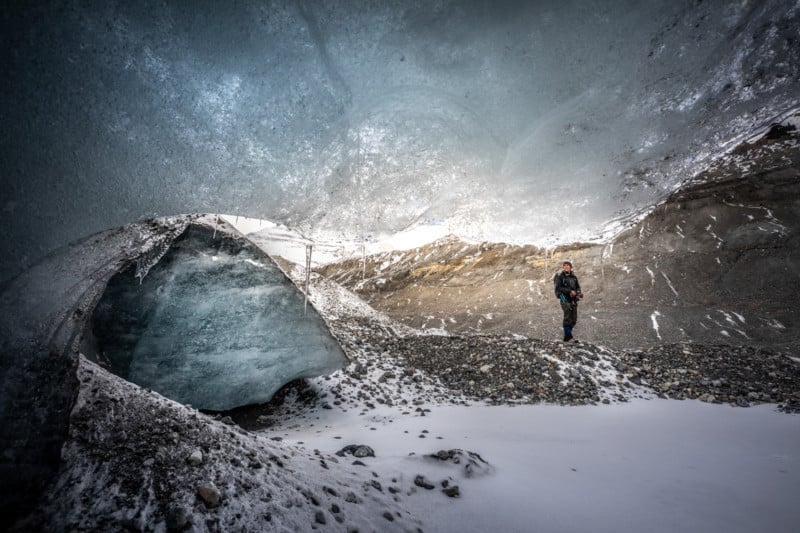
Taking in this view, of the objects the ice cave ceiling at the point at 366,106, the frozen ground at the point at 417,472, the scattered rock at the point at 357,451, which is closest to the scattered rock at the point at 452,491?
the frozen ground at the point at 417,472

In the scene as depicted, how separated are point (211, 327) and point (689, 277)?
2293 cm

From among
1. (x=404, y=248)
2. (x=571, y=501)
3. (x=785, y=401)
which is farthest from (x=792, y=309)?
(x=404, y=248)

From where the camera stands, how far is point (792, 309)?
44.0 ft

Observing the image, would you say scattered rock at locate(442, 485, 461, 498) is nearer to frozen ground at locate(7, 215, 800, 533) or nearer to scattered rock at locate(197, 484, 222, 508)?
frozen ground at locate(7, 215, 800, 533)

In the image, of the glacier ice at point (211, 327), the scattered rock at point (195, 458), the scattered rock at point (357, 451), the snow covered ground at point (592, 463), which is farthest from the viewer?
the glacier ice at point (211, 327)

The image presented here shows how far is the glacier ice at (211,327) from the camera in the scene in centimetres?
498

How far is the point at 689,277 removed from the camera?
17781 mm

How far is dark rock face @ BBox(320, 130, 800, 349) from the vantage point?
13.6m

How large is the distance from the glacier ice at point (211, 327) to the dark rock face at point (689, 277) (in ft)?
39.8

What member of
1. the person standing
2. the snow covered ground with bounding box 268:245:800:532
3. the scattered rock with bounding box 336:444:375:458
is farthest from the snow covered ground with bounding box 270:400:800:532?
the person standing

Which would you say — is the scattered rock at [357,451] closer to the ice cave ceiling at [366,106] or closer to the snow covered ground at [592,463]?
the snow covered ground at [592,463]

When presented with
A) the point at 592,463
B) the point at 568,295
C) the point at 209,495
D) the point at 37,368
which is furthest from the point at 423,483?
the point at 568,295

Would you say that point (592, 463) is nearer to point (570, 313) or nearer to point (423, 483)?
point (423, 483)

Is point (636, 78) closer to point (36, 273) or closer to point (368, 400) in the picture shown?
point (36, 273)
